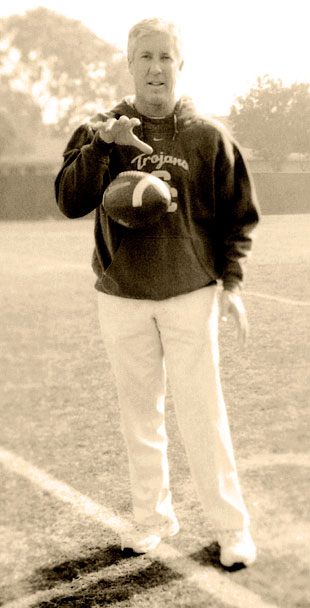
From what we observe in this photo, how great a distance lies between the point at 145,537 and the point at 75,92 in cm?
7751

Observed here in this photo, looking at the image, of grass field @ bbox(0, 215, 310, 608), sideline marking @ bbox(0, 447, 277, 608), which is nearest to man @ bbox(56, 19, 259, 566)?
Answer: sideline marking @ bbox(0, 447, 277, 608)

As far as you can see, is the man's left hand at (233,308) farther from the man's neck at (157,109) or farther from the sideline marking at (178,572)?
the sideline marking at (178,572)

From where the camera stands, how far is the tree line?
65.9 meters

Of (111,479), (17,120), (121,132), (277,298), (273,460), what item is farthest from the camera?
(17,120)

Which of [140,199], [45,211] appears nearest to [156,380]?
[140,199]

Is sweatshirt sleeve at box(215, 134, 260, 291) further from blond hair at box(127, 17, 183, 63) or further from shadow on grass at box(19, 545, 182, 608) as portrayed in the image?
shadow on grass at box(19, 545, 182, 608)

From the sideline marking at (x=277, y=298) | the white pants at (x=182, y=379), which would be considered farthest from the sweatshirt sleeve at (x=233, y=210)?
the sideline marking at (x=277, y=298)

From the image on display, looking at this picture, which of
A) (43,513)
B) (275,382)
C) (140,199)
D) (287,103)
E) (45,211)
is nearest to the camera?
(140,199)

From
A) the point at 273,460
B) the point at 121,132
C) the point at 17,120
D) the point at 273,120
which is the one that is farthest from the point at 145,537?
the point at 273,120

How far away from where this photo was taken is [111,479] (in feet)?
14.3

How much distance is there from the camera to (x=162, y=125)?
3.20m

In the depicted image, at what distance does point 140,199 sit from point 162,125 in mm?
336

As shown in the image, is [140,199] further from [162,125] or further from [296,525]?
[296,525]

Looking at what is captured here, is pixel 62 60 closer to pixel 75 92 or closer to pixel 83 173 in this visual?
pixel 75 92
